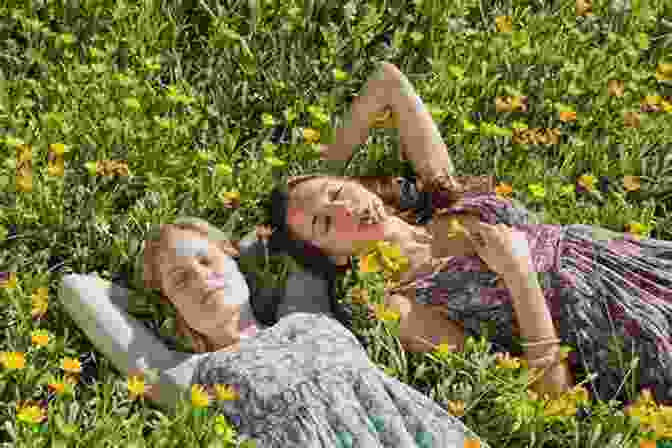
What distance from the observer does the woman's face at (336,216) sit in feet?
9.73

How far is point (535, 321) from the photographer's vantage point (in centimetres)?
285

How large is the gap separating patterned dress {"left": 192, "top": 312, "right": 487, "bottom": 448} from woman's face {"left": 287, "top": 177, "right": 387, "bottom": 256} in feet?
1.18

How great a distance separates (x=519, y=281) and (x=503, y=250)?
101 mm

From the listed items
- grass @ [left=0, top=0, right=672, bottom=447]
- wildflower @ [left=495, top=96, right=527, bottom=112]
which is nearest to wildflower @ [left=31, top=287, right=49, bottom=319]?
grass @ [left=0, top=0, right=672, bottom=447]

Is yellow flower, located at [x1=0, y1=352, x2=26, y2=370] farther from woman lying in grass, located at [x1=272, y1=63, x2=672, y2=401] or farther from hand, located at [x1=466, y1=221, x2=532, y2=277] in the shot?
hand, located at [x1=466, y1=221, x2=532, y2=277]

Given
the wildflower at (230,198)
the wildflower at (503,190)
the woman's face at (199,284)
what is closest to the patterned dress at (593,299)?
the wildflower at (503,190)

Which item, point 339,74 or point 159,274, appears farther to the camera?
point 339,74

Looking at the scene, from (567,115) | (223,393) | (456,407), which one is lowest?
(456,407)

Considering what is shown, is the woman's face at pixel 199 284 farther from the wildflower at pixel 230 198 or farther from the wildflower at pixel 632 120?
the wildflower at pixel 632 120

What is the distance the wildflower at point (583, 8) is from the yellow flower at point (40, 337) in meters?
2.94

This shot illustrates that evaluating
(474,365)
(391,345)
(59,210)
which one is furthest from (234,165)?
(474,365)

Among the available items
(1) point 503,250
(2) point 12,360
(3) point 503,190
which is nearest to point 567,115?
(3) point 503,190

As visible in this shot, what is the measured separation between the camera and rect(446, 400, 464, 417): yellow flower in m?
2.70

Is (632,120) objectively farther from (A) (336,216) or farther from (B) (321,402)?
(B) (321,402)
